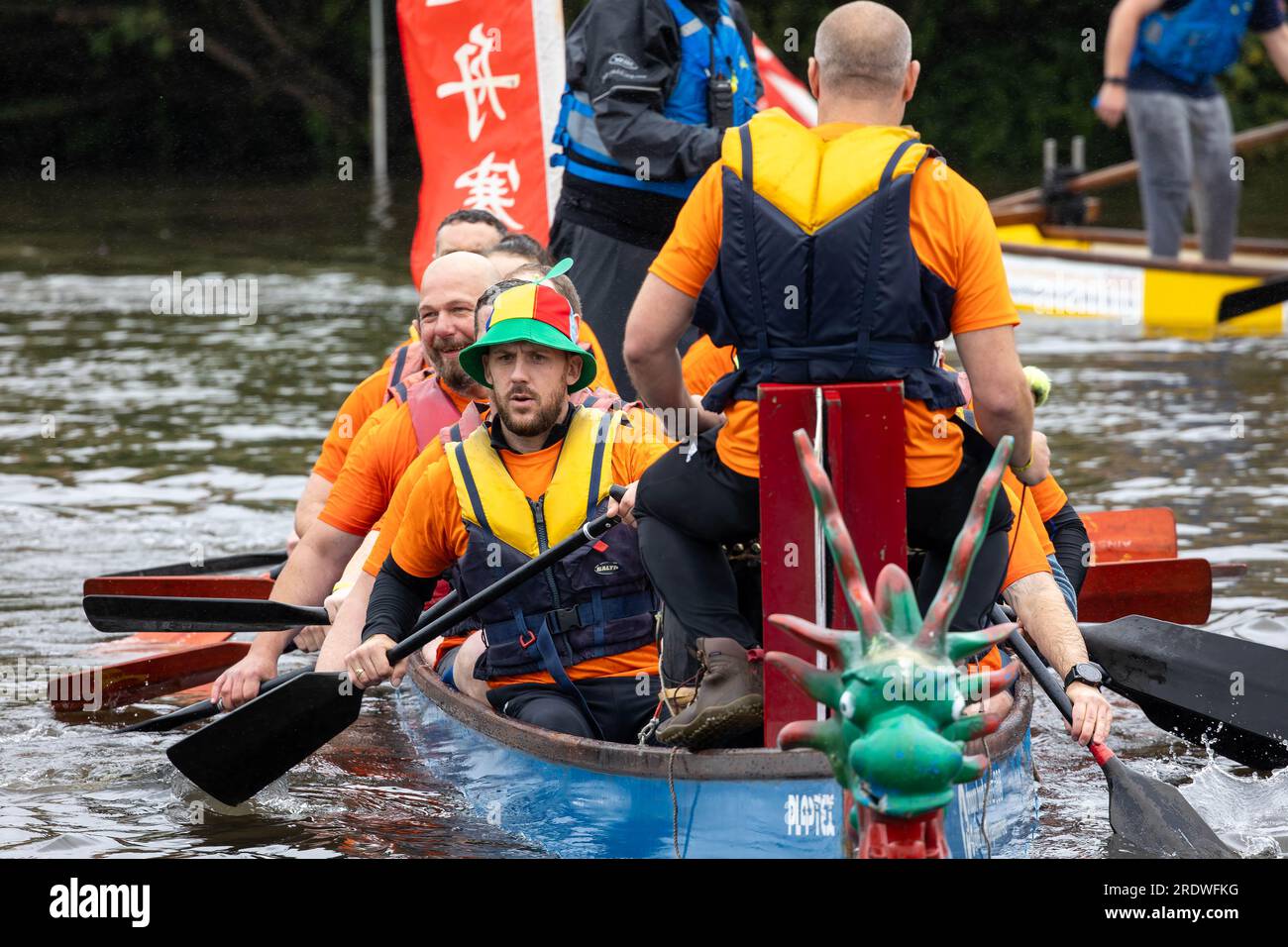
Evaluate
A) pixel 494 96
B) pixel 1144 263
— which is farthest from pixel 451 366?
Result: pixel 1144 263

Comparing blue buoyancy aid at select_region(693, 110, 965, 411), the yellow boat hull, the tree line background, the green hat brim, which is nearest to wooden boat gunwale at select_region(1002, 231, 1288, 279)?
the yellow boat hull

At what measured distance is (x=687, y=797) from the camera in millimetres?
4090

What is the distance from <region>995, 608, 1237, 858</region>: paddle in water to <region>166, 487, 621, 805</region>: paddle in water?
1.58 meters

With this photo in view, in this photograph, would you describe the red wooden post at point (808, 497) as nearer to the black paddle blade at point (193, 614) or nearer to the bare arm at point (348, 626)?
the bare arm at point (348, 626)

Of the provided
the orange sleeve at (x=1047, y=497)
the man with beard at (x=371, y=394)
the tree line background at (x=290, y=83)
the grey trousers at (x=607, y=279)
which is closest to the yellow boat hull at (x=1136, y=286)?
the grey trousers at (x=607, y=279)

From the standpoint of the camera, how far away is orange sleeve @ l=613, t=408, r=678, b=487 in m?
4.86

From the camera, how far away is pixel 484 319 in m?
4.74

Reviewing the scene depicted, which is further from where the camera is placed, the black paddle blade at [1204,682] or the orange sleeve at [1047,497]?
the orange sleeve at [1047,497]

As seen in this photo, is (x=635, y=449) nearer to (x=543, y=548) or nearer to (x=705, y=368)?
(x=543, y=548)

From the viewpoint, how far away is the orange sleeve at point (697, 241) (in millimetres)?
4023

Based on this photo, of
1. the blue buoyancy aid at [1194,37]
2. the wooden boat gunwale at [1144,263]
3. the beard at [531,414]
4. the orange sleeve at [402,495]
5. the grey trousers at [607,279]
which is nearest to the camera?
the beard at [531,414]

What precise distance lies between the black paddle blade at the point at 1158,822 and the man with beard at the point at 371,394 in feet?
8.55

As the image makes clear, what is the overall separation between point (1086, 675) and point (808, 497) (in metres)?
0.89

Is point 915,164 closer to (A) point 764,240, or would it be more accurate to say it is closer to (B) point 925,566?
(A) point 764,240
